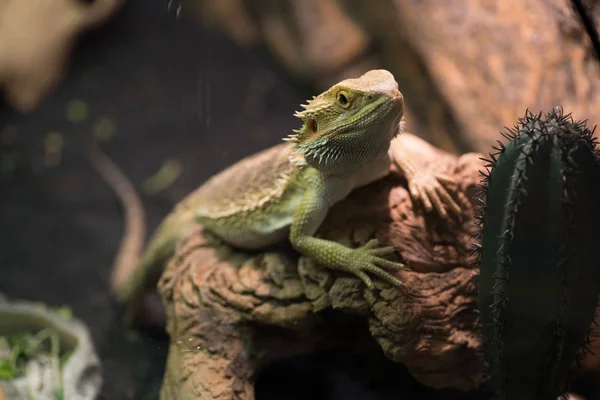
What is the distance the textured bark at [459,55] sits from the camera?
10.3 ft

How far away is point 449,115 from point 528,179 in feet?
7.95

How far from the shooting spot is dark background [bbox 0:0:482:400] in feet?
10.8

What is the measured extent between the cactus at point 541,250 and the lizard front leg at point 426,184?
0.58m

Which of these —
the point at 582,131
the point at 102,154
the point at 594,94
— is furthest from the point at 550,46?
the point at 102,154

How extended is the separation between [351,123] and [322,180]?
1.32ft

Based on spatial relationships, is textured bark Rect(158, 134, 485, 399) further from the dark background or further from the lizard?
the dark background

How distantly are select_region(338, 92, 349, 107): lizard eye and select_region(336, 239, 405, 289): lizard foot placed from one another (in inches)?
26.0

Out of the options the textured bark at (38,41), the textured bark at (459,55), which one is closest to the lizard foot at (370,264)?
the textured bark at (459,55)

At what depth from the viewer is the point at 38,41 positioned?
20.2ft

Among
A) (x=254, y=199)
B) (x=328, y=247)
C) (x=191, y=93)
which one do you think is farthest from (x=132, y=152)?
(x=328, y=247)

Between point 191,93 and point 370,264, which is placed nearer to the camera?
point 370,264

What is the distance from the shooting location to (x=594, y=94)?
299cm

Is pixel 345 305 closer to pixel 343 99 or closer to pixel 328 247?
pixel 328 247

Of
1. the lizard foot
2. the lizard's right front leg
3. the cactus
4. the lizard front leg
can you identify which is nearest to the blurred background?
the lizard's right front leg
